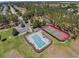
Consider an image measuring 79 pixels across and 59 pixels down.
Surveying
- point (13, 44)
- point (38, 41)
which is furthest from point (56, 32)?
point (13, 44)

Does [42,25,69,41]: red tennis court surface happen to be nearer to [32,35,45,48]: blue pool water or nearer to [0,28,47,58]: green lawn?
[32,35,45,48]: blue pool water

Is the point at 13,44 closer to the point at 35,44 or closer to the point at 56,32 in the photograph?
the point at 35,44

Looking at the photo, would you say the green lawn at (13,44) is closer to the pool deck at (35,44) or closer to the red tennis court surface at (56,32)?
the pool deck at (35,44)

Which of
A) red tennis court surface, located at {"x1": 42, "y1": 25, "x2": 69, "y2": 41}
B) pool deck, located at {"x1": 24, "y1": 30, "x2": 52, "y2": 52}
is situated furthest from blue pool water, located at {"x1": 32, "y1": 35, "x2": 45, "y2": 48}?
red tennis court surface, located at {"x1": 42, "y1": 25, "x2": 69, "y2": 41}

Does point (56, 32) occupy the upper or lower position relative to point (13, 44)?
upper

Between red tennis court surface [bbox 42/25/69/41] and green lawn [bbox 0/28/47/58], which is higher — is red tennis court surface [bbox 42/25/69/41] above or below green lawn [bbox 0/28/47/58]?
above

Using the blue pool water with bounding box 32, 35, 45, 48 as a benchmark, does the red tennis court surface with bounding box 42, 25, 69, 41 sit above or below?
above

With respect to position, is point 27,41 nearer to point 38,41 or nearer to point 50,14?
point 38,41

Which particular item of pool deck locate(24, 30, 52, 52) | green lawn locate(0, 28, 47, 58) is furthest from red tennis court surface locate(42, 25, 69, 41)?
green lawn locate(0, 28, 47, 58)

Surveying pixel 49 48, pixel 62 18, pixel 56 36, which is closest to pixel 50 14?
pixel 62 18

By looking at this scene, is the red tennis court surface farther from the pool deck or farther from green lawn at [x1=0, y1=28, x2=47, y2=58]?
green lawn at [x1=0, y1=28, x2=47, y2=58]

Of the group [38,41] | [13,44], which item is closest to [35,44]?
[38,41]
